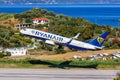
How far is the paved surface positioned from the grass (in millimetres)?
2064

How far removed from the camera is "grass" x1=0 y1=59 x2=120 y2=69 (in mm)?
56094

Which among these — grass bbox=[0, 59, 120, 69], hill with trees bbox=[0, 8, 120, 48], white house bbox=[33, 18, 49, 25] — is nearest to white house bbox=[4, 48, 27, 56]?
hill with trees bbox=[0, 8, 120, 48]

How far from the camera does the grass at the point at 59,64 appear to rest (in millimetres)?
56094

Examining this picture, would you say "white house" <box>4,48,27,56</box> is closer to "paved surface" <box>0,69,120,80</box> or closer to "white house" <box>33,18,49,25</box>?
"paved surface" <box>0,69,120,80</box>

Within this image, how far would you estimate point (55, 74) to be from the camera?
51.4 metres

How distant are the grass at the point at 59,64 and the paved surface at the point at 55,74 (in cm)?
206

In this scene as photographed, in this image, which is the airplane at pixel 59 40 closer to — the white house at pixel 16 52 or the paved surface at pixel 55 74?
the paved surface at pixel 55 74

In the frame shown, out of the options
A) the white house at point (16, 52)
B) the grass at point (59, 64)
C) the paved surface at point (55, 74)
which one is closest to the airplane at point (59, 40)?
the grass at point (59, 64)

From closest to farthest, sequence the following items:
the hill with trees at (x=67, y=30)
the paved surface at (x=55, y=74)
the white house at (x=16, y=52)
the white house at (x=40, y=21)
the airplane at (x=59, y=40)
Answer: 1. the paved surface at (x=55, y=74)
2. the airplane at (x=59, y=40)
3. the white house at (x=16, y=52)
4. the hill with trees at (x=67, y=30)
5. the white house at (x=40, y=21)

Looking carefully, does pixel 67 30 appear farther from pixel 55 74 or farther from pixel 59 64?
pixel 55 74

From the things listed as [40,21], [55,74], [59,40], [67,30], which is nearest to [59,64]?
[59,40]

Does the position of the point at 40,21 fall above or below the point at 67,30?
above

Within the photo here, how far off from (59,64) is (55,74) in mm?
6240

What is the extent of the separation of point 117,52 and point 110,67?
1020 centimetres
